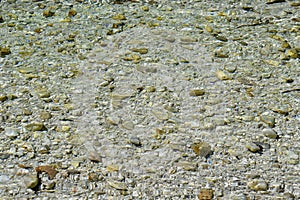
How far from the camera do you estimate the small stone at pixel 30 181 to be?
1.57 m

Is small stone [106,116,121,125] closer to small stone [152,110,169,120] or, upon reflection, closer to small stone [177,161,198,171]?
small stone [152,110,169,120]

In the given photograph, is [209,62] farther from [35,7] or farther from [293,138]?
[35,7]

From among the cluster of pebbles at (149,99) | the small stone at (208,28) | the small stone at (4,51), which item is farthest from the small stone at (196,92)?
the small stone at (4,51)

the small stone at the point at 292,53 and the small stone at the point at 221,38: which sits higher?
the small stone at the point at 221,38

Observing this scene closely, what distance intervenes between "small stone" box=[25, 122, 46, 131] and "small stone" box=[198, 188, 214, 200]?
588 millimetres

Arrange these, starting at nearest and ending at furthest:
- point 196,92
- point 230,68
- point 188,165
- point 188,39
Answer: point 188,165 → point 196,92 → point 230,68 → point 188,39

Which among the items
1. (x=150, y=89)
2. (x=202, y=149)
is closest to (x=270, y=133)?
(x=202, y=149)

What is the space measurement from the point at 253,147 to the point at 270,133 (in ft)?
0.34

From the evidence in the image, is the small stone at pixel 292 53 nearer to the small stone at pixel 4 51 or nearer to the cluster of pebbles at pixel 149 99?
the cluster of pebbles at pixel 149 99

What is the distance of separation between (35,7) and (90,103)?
864mm

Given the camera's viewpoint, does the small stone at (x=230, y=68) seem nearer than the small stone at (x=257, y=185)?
No

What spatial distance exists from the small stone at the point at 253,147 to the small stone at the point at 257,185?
0.45 ft

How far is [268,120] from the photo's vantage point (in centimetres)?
187

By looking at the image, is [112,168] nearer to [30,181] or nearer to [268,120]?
[30,181]
